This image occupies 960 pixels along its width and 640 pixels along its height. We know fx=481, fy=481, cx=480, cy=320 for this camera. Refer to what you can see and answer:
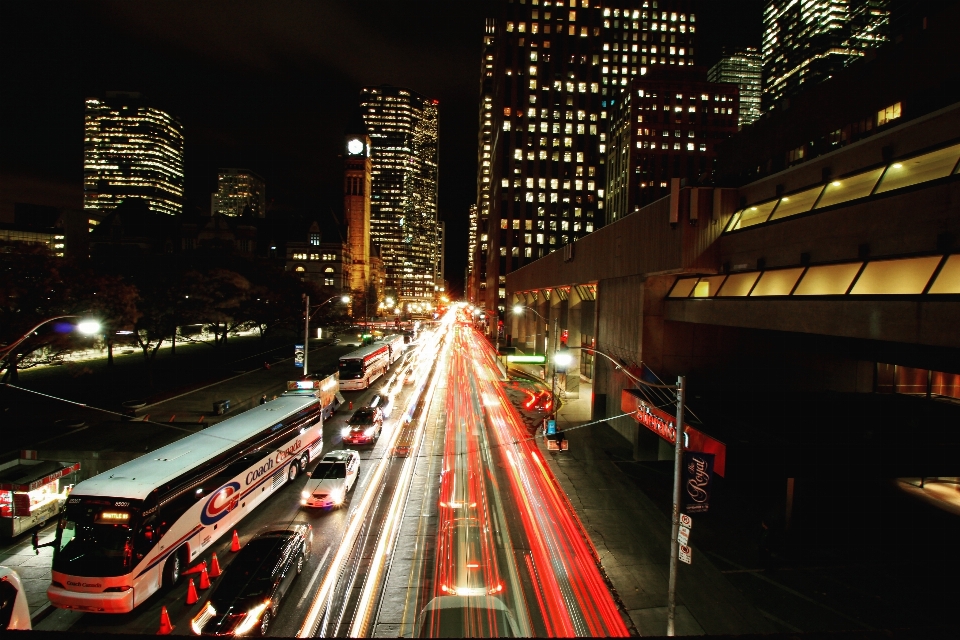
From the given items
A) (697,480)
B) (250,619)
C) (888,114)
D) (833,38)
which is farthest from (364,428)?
(833,38)

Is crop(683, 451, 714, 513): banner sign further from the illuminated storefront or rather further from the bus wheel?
the illuminated storefront

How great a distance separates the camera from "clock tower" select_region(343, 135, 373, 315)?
130m

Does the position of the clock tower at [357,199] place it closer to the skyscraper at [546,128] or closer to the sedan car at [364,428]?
the skyscraper at [546,128]

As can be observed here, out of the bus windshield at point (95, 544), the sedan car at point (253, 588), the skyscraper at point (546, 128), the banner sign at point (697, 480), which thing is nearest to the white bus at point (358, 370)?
the sedan car at point (253, 588)

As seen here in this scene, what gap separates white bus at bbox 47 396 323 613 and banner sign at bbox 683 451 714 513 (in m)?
13.5

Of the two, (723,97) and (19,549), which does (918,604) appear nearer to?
(19,549)

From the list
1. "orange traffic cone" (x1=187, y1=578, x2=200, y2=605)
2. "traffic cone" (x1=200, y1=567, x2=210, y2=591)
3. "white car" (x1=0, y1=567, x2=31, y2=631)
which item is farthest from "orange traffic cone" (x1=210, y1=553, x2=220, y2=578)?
"white car" (x1=0, y1=567, x2=31, y2=631)

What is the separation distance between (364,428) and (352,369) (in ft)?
49.5

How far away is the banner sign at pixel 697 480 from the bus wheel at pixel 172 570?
13.6m

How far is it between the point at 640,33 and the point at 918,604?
150 meters

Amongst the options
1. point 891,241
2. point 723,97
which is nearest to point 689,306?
point 891,241

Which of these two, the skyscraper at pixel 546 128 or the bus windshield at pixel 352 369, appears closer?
the bus windshield at pixel 352 369

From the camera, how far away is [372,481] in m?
21.0

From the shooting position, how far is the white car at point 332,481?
18.1m
